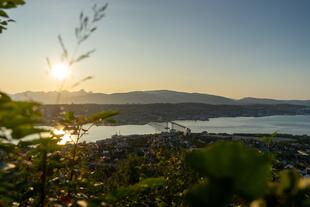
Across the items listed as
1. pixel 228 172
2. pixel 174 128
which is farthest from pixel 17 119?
pixel 174 128

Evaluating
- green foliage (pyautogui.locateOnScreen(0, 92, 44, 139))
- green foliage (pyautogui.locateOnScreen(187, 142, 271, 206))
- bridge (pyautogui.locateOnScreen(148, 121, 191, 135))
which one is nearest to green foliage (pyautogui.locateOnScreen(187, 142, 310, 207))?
green foliage (pyautogui.locateOnScreen(187, 142, 271, 206))

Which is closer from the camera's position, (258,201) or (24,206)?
(258,201)

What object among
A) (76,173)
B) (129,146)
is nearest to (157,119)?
(129,146)

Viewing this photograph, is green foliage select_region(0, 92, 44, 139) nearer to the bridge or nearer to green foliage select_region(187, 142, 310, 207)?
green foliage select_region(187, 142, 310, 207)

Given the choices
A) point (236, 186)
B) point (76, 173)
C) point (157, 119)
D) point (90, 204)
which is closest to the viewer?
point (236, 186)

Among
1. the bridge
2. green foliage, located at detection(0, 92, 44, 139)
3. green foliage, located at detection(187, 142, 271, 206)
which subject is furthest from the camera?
the bridge

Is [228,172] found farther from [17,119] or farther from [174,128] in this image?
[174,128]

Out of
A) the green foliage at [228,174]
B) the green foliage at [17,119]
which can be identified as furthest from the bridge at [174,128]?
the green foliage at [228,174]

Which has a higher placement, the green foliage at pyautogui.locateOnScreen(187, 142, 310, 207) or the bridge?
the green foliage at pyautogui.locateOnScreen(187, 142, 310, 207)

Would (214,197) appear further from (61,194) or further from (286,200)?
(61,194)

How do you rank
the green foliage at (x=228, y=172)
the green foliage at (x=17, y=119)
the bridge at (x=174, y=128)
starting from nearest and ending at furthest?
the green foliage at (x=228, y=172), the green foliage at (x=17, y=119), the bridge at (x=174, y=128)

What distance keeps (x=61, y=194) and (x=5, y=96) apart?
978 millimetres

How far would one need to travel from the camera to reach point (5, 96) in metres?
1.18

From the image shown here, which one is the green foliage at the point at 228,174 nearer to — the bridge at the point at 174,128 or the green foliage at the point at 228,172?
the green foliage at the point at 228,172
